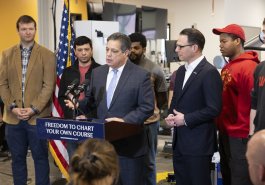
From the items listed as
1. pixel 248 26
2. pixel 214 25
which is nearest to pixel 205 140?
pixel 248 26

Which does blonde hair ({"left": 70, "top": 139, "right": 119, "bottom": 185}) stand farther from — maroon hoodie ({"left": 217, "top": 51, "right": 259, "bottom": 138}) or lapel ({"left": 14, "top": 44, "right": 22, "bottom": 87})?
lapel ({"left": 14, "top": 44, "right": 22, "bottom": 87})

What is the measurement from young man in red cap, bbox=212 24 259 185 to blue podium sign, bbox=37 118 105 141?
4.32ft

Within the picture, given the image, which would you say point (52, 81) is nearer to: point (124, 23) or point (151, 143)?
point (151, 143)

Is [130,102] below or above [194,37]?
below

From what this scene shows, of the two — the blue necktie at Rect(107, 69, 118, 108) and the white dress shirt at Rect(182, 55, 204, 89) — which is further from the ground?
the white dress shirt at Rect(182, 55, 204, 89)

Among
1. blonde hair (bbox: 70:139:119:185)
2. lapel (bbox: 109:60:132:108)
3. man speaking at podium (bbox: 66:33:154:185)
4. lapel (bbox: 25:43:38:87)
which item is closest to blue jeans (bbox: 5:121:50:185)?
lapel (bbox: 25:43:38:87)

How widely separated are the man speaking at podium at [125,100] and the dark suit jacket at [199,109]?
0.97 ft

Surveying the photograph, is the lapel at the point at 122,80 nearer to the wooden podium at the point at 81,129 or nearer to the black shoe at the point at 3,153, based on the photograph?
the wooden podium at the point at 81,129

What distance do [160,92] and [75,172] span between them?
2564 millimetres

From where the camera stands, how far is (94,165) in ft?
5.61

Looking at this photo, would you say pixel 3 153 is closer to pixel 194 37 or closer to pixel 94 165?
pixel 194 37

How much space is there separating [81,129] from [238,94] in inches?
54.6

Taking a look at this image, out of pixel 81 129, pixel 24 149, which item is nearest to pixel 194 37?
pixel 81 129

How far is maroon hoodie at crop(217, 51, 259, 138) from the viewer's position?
3270 mm
